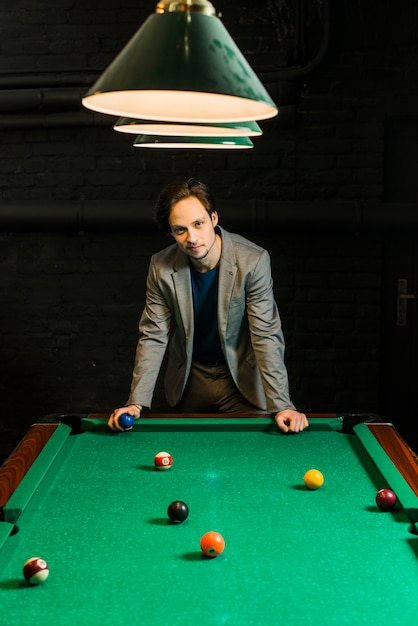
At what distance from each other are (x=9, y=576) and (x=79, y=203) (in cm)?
322

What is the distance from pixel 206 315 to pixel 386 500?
148cm

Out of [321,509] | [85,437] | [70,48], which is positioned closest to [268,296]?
[85,437]

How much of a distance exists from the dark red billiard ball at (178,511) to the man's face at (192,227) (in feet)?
4.16

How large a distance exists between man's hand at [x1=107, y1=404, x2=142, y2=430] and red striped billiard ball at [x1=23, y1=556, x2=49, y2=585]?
1207mm

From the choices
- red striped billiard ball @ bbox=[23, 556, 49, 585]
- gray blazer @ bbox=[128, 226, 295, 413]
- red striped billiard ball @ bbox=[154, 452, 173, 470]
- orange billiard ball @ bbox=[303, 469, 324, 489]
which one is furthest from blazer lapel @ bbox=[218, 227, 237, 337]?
red striped billiard ball @ bbox=[23, 556, 49, 585]

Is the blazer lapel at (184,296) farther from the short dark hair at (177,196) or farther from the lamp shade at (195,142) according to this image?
the lamp shade at (195,142)

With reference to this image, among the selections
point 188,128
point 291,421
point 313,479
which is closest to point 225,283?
point 291,421

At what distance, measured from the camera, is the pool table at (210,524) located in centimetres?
167

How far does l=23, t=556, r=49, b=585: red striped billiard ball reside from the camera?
173cm

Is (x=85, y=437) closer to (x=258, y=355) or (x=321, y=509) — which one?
(x=258, y=355)

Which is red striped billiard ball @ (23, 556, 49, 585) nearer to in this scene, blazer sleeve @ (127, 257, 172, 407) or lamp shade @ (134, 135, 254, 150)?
lamp shade @ (134, 135, 254, 150)

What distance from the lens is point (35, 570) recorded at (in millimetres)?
1727

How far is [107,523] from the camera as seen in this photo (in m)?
2.13

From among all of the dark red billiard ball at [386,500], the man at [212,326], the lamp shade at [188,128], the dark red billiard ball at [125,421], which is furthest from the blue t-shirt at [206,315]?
the dark red billiard ball at [386,500]
